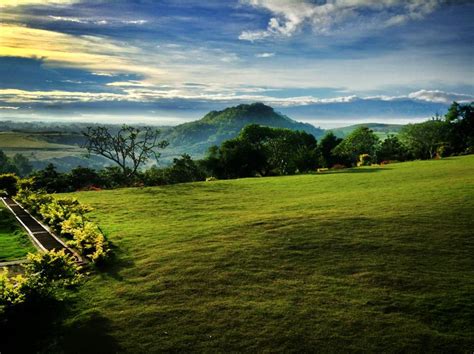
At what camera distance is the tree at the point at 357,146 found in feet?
261

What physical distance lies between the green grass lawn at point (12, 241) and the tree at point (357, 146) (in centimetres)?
6455

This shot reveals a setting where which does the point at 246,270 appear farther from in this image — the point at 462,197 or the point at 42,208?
the point at 42,208

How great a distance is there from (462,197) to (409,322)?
40.9 feet

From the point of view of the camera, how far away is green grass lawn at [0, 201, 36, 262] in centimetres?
1708

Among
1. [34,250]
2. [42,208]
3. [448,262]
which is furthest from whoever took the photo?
[42,208]

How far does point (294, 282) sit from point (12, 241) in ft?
50.6

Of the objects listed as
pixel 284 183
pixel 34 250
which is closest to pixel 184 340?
pixel 34 250

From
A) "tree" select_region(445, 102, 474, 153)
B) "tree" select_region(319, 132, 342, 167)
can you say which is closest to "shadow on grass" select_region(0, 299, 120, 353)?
"tree" select_region(445, 102, 474, 153)

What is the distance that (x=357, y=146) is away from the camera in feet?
267

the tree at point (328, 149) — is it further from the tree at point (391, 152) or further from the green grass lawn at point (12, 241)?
the green grass lawn at point (12, 241)

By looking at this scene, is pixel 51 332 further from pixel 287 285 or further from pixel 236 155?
pixel 236 155

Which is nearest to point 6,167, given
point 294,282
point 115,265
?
point 115,265

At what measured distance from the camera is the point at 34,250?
18.0m

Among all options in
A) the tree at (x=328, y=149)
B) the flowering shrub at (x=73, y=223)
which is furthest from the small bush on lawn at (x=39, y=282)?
the tree at (x=328, y=149)
